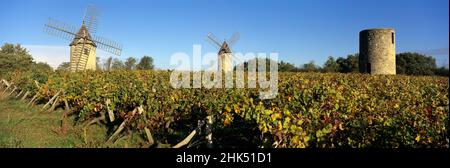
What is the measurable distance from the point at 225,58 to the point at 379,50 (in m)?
11.7

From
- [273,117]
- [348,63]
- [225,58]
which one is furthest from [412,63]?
[273,117]

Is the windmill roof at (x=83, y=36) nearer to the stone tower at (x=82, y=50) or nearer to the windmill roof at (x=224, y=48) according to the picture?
the stone tower at (x=82, y=50)

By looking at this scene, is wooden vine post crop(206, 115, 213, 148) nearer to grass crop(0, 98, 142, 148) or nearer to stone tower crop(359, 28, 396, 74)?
grass crop(0, 98, 142, 148)

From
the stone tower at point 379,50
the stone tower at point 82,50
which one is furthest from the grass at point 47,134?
the stone tower at point 379,50

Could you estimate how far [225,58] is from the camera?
106 feet

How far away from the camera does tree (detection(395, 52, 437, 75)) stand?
4147 cm

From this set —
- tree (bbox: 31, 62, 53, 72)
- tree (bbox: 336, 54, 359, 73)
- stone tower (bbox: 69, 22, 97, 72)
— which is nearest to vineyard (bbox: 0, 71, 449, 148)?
tree (bbox: 31, 62, 53, 72)

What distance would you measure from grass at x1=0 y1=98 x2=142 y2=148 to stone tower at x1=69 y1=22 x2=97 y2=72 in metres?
19.8

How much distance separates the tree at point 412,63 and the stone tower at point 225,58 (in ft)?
63.1

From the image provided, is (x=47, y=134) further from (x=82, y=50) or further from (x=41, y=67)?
(x=41, y=67)

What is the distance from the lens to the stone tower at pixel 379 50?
85.7ft

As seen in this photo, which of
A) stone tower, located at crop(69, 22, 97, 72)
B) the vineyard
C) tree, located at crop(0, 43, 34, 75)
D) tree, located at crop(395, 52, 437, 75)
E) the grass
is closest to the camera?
the vineyard
